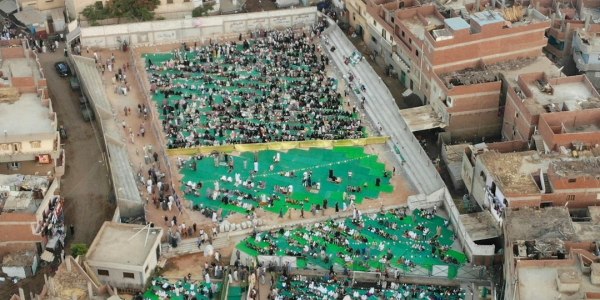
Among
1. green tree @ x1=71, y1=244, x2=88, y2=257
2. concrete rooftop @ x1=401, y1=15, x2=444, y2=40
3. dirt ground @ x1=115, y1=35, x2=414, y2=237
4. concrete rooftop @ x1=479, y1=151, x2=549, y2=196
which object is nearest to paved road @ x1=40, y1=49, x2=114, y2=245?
green tree @ x1=71, y1=244, x2=88, y2=257

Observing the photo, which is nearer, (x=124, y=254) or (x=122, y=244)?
(x=124, y=254)

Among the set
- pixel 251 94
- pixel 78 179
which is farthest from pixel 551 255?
pixel 78 179

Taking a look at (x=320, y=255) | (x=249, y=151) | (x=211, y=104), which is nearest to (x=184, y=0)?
(x=211, y=104)

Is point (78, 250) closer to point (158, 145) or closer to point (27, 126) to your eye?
point (27, 126)

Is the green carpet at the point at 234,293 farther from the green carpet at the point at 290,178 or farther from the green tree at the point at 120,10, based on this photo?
the green tree at the point at 120,10

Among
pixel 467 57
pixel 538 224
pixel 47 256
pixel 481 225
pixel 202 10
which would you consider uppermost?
pixel 202 10

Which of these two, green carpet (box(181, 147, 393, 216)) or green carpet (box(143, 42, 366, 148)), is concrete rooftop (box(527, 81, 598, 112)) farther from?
green carpet (box(143, 42, 366, 148))

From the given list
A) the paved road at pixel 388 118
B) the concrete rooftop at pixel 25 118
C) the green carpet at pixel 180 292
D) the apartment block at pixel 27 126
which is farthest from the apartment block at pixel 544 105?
the concrete rooftop at pixel 25 118
